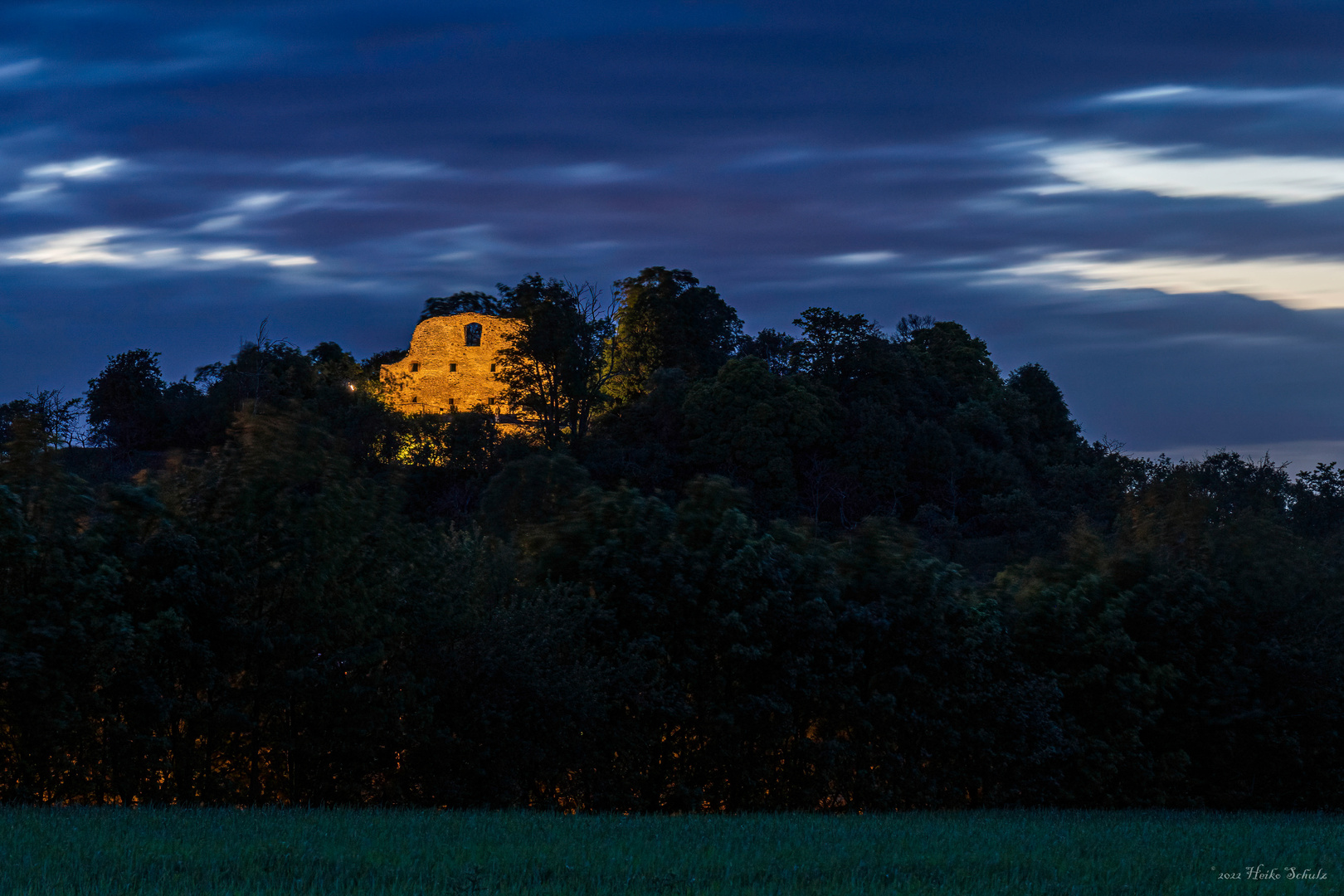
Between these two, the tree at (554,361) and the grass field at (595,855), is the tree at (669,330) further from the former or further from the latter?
the grass field at (595,855)

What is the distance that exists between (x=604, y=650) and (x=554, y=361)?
2048 inches

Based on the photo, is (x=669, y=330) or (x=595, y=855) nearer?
(x=595, y=855)

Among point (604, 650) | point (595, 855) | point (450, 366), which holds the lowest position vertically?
point (595, 855)

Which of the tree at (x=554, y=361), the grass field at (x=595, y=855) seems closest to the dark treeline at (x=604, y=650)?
the grass field at (x=595, y=855)

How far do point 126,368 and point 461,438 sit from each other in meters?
19.1

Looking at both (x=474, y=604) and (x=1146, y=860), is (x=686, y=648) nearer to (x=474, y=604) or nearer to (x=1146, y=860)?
(x=474, y=604)

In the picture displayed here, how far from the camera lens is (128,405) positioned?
206ft

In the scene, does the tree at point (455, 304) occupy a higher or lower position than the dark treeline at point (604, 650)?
higher

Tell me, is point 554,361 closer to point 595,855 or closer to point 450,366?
point 450,366

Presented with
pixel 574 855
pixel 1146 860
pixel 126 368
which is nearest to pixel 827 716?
pixel 1146 860

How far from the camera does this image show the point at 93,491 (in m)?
13.0

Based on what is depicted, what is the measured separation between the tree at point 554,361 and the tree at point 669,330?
169 inches

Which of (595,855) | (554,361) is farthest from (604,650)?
(554,361)

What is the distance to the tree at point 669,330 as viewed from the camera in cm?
7150
